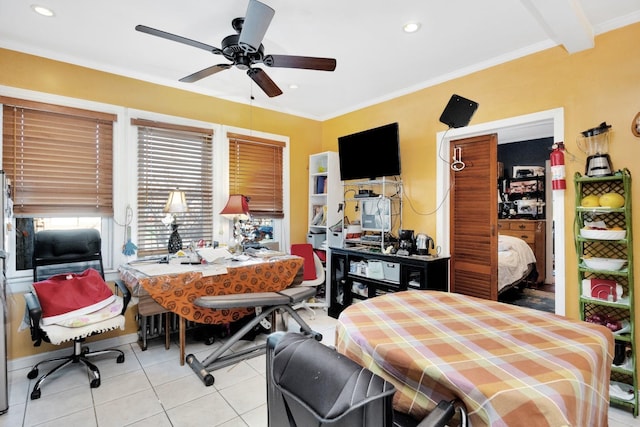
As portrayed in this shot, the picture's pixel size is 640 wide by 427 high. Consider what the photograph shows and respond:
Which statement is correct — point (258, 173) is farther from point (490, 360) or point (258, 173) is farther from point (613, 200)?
point (490, 360)

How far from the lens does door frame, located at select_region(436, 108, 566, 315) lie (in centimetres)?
257

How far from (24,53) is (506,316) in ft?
13.2

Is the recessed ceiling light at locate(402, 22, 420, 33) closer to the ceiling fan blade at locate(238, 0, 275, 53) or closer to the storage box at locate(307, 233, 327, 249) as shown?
the ceiling fan blade at locate(238, 0, 275, 53)

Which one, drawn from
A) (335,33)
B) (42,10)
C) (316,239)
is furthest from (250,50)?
(316,239)

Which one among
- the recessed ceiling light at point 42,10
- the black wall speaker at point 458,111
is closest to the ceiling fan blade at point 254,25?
the recessed ceiling light at point 42,10

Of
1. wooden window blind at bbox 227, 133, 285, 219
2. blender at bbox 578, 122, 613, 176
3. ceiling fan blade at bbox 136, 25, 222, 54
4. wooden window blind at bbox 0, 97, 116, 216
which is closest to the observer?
ceiling fan blade at bbox 136, 25, 222, 54

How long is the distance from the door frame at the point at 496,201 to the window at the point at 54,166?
3.33 m

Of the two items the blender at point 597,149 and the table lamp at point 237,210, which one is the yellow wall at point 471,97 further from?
the table lamp at point 237,210

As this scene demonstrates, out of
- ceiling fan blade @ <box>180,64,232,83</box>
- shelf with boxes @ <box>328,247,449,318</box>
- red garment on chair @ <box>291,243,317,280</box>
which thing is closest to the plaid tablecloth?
shelf with boxes @ <box>328,247,449,318</box>

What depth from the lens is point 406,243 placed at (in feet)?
11.3

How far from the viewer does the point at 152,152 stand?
3.38 metres

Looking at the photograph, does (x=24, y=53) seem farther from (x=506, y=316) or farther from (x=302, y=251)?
(x=506, y=316)

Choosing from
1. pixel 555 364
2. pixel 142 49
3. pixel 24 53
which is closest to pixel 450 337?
pixel 555 364

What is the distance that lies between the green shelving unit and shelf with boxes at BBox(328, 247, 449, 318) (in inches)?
43.9
